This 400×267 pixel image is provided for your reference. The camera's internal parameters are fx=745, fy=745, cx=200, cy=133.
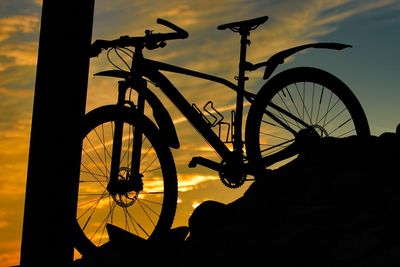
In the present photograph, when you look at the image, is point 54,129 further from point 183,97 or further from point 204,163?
point 204,163

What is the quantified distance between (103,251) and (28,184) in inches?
48.3

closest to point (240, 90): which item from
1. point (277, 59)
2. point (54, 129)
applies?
point (277, 59)

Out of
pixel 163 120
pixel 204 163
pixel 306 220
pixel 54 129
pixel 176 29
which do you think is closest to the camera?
pixel 54 129

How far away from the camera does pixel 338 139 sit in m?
7.52

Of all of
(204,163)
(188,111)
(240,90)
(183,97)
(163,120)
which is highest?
A: (240,90)

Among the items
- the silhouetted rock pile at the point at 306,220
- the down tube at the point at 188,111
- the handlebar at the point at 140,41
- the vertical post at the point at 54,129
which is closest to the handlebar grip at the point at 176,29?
the handlebar at the point at 140,41

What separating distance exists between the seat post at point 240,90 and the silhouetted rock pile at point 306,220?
0.48 m

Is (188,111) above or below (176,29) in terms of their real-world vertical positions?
below

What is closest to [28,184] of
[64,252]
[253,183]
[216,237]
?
[64,252]

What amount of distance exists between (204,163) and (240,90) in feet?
2.86

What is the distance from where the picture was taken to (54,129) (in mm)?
6227

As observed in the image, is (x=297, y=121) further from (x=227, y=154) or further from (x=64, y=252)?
(x=64, y=252)

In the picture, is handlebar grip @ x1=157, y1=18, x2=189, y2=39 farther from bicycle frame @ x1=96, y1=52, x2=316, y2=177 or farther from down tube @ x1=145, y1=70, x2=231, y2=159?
down tube @ x1=145, y1=70, x2=231, y2=159

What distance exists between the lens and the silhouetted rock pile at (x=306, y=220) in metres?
5.94
